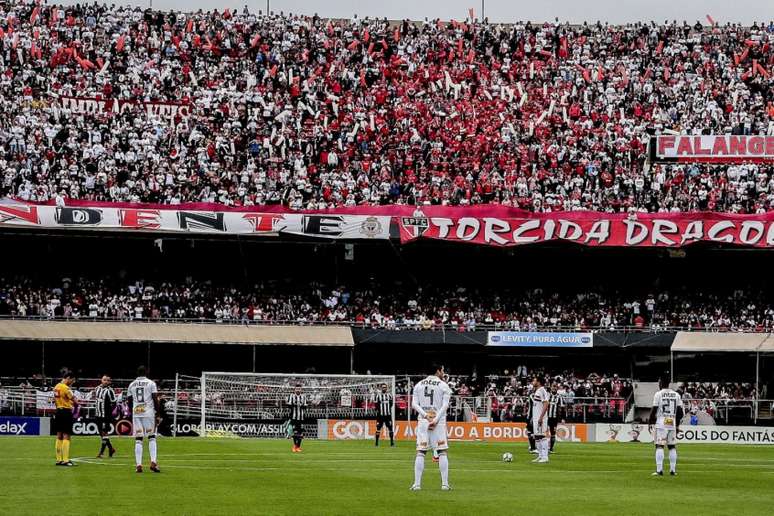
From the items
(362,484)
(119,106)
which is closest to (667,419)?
(362,484)

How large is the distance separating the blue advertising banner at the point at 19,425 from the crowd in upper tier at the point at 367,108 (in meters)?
12.3

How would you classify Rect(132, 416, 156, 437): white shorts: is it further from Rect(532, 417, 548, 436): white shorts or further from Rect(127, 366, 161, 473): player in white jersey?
Rect(532, 417, 548, 436): white shorts

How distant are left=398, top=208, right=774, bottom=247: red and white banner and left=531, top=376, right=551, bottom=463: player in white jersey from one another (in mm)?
23756

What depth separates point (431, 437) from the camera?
21234mm

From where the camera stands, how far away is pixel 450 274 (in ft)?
201

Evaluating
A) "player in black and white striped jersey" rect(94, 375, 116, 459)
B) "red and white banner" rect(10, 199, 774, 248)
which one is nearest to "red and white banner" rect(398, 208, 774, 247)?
"red and white banner" rect(10, 199, 774, 248)

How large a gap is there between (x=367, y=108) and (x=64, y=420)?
39.6m

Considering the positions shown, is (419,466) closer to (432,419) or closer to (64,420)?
(432,419)

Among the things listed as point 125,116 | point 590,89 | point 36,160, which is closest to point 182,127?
point 125,116

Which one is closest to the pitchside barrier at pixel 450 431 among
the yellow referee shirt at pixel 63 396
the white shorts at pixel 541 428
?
the white shorts at pixel 541 428

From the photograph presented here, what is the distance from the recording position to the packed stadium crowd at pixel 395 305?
56.0 meters

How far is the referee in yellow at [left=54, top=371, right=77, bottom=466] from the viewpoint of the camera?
89.6 feet

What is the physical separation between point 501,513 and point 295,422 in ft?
65.1

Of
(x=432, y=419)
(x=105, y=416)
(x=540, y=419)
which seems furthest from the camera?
(x=540, y=419)
